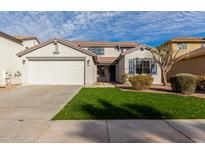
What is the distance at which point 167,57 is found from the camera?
19531 mm

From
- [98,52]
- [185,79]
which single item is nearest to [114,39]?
[98,52]

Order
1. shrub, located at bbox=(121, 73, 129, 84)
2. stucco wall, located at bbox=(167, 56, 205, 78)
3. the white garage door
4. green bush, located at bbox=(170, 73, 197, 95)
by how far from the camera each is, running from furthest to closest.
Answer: shrub, located at bbox=(121, 73, 129, 84) → the white garage door → stucco wall, located at bbox=(167, 56, 205, 78) → green bush, located at bbox=(170, 73, 197, 95)

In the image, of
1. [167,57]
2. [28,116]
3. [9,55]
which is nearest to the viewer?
[28,116]

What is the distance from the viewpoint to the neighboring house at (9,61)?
64.2 feet

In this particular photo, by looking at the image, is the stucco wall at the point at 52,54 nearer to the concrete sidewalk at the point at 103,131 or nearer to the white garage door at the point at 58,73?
the white garage door at the point at 58,73

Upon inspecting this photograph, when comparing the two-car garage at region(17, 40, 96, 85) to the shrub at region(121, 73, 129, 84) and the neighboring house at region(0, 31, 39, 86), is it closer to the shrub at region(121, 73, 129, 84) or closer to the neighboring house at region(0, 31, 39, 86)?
the neighboring house at region(0, 31, 39, 86)

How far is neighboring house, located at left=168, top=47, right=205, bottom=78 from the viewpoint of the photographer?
18.8 meters

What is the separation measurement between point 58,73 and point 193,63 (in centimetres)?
1305

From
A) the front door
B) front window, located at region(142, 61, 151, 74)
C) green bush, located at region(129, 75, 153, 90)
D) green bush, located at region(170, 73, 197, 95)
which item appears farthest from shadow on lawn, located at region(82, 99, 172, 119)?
the front door

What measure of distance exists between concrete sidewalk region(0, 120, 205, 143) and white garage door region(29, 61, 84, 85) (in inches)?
549

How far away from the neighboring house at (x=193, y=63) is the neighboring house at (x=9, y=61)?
56.2 feet

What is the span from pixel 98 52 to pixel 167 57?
42.2ft

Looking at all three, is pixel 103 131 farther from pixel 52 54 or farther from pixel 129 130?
pixel 52 54
